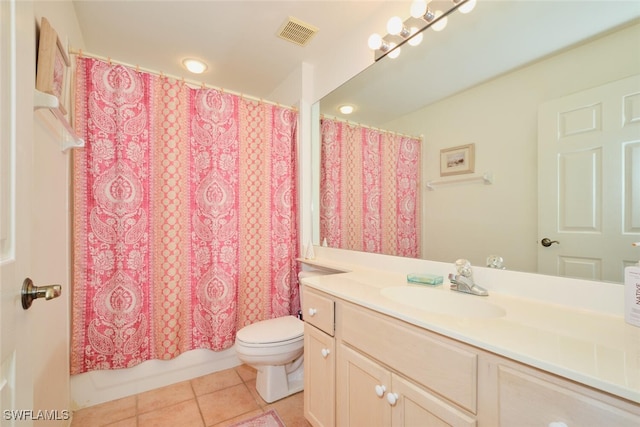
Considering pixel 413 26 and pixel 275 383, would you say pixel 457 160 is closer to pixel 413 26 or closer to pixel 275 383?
pixel 413 26

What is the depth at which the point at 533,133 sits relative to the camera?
1.02 m

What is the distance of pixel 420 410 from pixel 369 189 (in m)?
1.30

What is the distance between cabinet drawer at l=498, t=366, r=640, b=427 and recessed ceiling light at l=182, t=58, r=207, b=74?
266 cm

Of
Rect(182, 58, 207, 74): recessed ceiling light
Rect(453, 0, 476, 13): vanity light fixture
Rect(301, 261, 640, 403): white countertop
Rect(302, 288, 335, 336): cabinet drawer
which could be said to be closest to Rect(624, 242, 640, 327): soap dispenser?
Rect(301, 261, 640, 403): white countertop

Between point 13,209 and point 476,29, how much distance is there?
1736 millimetres

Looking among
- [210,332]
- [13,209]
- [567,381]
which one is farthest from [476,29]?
[210,332]

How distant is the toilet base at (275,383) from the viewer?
1599 millimetres

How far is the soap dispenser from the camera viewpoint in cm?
73

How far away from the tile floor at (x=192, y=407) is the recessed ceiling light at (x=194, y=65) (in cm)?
244

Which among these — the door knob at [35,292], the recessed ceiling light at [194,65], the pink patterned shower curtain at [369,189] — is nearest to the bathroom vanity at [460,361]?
the pink patterned shower curtain at [369,189]

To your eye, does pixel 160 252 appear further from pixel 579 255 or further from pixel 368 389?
pixel 579 255

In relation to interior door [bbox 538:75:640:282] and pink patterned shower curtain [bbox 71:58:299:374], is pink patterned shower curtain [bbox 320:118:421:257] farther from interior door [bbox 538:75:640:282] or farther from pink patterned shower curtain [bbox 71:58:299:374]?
interior door [bbox 538:75:640:282]

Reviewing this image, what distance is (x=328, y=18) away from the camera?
1.71 metres

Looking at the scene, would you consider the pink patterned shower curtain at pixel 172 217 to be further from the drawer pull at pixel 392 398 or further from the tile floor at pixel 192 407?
the drawer pull at pixel 392 398
